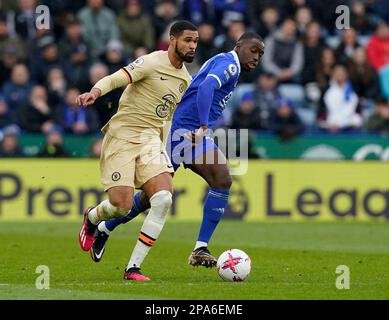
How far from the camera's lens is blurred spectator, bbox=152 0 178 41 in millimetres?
22031

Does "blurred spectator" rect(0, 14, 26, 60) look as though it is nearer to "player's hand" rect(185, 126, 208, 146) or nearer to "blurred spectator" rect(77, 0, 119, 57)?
"blurred spectator" rect(77, 0, 119, 57)

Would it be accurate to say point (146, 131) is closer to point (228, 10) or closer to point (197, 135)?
point (197, 135)

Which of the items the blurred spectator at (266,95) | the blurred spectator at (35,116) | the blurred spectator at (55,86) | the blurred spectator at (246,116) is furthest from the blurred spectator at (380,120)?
the blurred spectator at (35,116)

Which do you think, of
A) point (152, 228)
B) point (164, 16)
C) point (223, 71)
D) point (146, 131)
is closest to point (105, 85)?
point (146, 131)

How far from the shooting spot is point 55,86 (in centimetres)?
2069

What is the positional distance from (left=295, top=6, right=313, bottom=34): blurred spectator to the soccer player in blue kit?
10.4 m

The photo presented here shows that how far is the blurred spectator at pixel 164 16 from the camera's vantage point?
72.3 feet

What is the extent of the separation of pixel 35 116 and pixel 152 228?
376 inches

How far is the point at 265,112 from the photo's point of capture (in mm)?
20688

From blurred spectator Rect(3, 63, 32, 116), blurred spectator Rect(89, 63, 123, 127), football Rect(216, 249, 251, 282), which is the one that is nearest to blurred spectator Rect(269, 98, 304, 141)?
blurred spectator Rect(89, 63, 123, 127)

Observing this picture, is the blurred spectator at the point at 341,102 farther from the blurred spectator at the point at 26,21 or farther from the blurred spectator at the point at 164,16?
the blurred spectator at the point at 26,21

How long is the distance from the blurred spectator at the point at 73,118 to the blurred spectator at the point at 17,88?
73 centimetres

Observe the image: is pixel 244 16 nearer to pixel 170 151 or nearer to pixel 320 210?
pixel 320 210

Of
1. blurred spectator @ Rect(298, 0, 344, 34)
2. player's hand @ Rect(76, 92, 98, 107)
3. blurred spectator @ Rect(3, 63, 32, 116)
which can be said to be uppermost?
blurred spectator @ Rect(298, 0, 344, 34)
